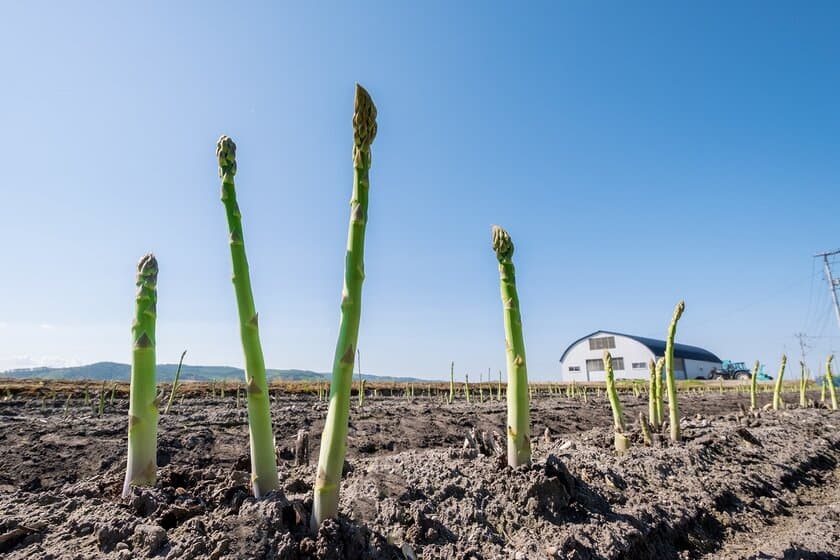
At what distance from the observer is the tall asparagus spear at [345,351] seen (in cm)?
238

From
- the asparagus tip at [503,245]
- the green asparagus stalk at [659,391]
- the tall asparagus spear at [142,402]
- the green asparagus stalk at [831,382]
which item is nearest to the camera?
the tall asparagus spear at [142,402]

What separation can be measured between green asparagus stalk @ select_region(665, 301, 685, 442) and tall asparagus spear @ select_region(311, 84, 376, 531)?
5340 mm

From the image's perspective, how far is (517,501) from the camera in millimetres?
3176

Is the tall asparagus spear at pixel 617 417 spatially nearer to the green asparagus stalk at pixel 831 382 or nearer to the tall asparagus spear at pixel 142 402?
the tall asparagus spear at pixel 142 402

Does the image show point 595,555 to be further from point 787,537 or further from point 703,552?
point 787,537

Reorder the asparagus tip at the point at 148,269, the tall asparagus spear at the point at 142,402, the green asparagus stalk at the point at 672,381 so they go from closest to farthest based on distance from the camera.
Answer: the tall asparagus spear at the point at 142,402 → the asparagus tip at the point at 148,269 → the green asparagus stalk at the point at 672,381

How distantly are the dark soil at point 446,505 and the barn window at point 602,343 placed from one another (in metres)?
65.2

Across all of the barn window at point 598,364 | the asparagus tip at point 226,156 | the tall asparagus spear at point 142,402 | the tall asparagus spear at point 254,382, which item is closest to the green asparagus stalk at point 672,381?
the tall asparagus spear at point 254,382

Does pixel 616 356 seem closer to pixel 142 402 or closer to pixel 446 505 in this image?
pixel 446 505

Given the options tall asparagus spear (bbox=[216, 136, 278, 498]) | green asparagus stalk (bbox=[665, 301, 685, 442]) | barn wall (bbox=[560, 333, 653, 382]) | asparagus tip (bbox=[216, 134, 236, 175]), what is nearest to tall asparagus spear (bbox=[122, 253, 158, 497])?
tall asparagus spear (bbox=[216, 136, 278, 498])

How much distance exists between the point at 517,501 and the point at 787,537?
2586 millimetres

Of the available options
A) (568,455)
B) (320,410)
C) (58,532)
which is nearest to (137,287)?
(58,532)

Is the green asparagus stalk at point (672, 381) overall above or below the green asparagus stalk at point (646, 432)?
above

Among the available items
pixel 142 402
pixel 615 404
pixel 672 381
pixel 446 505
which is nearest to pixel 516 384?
pixel 446 505
